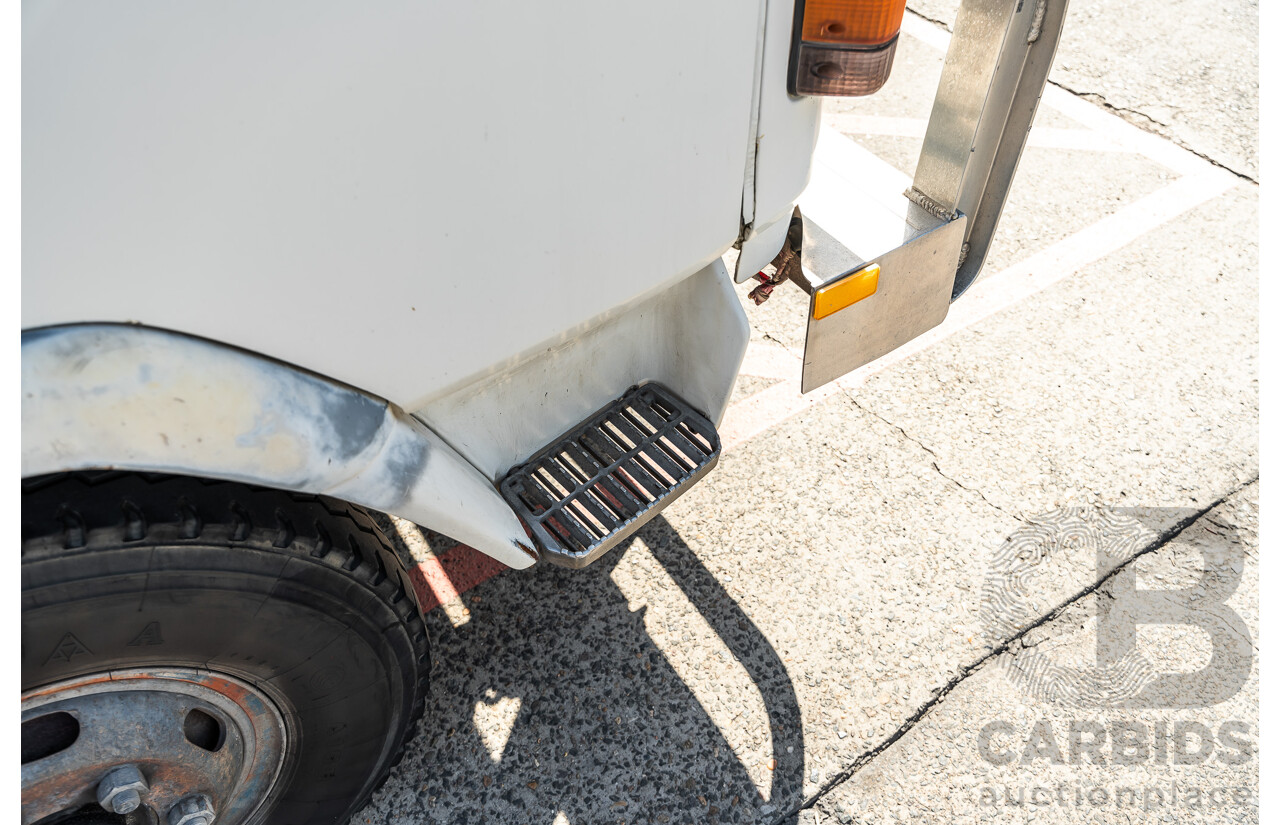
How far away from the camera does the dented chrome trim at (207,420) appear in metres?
1.10

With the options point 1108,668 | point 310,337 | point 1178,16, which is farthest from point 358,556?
point 1178,16

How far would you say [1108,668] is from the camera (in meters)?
2.31

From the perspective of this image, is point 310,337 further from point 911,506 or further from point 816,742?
point 911,506

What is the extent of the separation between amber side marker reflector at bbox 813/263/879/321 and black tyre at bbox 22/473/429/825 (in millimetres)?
989

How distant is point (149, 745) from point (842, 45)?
163 centimetres

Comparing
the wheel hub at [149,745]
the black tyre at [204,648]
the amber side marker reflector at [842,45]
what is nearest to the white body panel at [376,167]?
the amber side marker reflector at [842,45]

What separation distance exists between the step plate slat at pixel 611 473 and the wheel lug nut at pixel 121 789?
2.61ft

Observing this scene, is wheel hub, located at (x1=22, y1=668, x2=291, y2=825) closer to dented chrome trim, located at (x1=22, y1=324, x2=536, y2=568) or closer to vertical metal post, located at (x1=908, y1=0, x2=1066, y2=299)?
dented chrome trim, located at (x1=22, y1=324, x2=536, y2=568)

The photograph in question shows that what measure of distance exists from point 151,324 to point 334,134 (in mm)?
339

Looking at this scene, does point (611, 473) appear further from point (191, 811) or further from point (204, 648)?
point (191, 811)

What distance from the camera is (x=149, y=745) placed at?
1.43m

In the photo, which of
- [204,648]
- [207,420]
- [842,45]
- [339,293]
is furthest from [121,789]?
[842,45]

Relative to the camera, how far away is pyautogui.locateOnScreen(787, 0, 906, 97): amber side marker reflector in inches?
58.8

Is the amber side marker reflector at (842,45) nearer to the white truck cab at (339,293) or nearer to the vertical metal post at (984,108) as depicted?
the white truck cab at (339,293)
